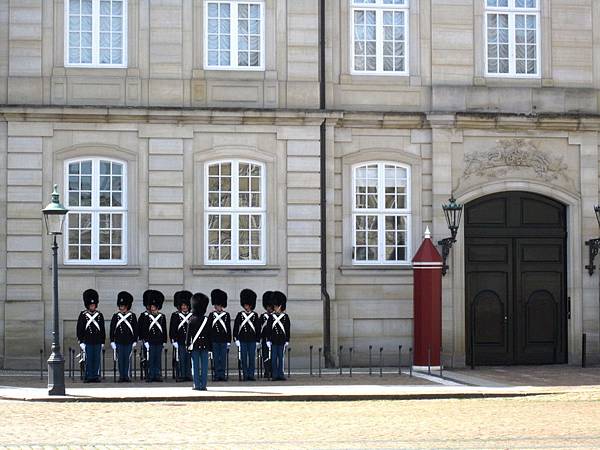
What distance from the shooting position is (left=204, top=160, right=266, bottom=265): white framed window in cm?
2622

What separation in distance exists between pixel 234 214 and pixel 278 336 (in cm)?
325

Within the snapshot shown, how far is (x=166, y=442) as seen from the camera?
15422mm

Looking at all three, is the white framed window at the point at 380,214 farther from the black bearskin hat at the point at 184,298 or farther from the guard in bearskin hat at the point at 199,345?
the guard in bearskin hat at the point at 199,345

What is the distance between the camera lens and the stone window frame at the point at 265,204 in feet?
85.6

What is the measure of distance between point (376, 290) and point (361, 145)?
106 inches

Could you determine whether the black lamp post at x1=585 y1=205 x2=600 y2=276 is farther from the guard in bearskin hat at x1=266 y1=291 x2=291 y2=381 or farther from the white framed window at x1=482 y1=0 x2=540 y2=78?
the guard in bearskin hat at x1=266 y1=291 x2=291 y2=381

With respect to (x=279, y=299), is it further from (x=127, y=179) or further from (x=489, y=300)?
(x=489, y=300)

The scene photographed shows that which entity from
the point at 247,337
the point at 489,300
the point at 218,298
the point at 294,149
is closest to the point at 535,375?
the point at 489,300

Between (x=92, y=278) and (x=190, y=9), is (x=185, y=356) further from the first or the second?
(x=190, y=9)

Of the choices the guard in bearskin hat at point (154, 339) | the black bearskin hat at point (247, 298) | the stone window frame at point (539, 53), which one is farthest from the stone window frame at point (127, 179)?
the stone window frame at point (539, 53)

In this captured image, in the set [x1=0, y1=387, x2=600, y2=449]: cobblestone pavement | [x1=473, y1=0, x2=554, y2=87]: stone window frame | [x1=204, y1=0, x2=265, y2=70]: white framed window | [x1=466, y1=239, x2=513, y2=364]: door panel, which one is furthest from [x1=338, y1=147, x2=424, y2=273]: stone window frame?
[x1=0, y1=387, x2=600, y2=449]: cobblestone pavement

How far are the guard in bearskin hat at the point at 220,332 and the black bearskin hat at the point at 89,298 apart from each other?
1.99 metres

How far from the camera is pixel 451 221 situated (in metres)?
26.1

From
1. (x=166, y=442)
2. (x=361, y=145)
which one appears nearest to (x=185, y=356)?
(x=361, y=145)
